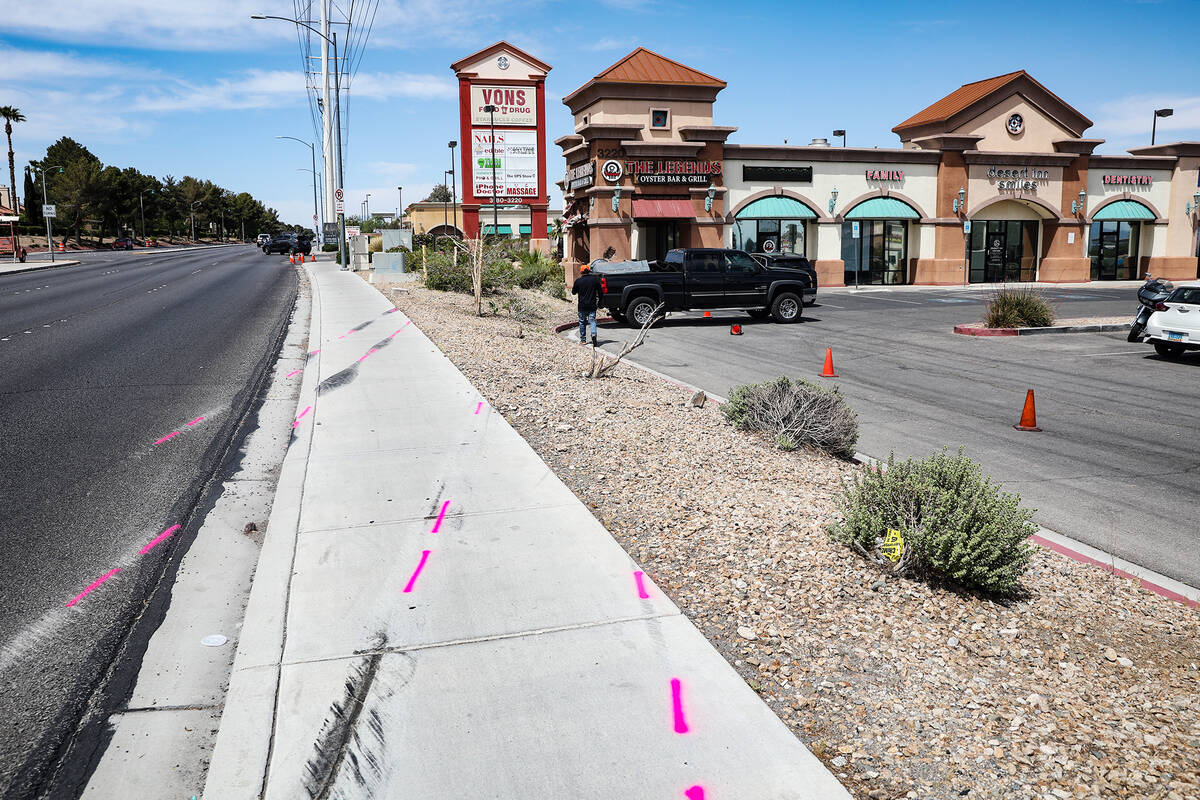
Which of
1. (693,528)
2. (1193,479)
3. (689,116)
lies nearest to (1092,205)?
(689,116)

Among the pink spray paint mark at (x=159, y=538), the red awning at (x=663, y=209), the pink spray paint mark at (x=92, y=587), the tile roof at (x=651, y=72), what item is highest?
the tile roof at (x=651, y=72)

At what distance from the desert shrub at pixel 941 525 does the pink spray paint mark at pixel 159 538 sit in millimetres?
4587

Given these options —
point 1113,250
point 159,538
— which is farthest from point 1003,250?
point 159,538

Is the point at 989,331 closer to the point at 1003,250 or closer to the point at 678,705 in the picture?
the point at 678,705

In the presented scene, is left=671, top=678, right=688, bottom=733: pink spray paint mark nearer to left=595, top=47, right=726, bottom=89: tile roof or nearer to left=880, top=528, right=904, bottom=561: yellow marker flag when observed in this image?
left=880, top=528, right=904, bottom=561: yellow marker flag

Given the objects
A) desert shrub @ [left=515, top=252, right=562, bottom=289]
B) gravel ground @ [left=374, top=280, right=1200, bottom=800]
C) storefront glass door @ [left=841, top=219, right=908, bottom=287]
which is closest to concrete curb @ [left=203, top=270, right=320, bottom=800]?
gravel ground @ [left=374, top=280, right=1200, bottom=800]

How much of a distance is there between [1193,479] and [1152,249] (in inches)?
1738

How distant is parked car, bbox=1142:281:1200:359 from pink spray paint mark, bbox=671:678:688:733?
15.7 metres

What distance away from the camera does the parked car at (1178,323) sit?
15758 millimetres

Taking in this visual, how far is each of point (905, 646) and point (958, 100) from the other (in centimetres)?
4440

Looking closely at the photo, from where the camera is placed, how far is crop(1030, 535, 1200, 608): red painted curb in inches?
216

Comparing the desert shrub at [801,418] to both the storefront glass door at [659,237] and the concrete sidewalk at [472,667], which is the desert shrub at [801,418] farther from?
the storefront glass door at [659,237]

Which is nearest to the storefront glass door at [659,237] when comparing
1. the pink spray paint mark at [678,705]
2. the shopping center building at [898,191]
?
the shopping center building at [898,191]

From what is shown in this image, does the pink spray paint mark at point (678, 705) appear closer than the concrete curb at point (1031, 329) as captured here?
Yes
